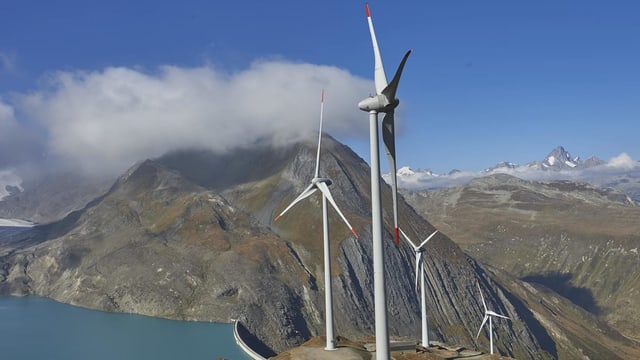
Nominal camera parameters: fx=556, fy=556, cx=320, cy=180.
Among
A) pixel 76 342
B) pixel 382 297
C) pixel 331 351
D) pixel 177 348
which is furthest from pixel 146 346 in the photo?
pixel 382 297

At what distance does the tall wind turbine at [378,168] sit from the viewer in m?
40.6

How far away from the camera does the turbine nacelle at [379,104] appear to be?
137 feet

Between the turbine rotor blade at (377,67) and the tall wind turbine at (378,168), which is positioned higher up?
the turbine rotor blade at (377,67)

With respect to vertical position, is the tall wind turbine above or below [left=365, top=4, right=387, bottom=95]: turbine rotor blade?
below

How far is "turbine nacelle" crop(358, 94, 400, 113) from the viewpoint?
4169 cm

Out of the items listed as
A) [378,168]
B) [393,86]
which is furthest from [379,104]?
[378,168]

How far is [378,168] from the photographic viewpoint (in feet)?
138

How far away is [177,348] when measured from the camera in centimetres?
18312

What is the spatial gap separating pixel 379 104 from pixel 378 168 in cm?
481

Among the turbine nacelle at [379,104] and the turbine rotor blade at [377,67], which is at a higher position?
the turbine rotor blade at [377,67]

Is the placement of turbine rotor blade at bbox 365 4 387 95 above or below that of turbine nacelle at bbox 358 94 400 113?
above

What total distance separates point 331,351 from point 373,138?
4765 cm

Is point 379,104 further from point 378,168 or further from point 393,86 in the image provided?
point 378,168

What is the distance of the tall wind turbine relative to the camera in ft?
133
